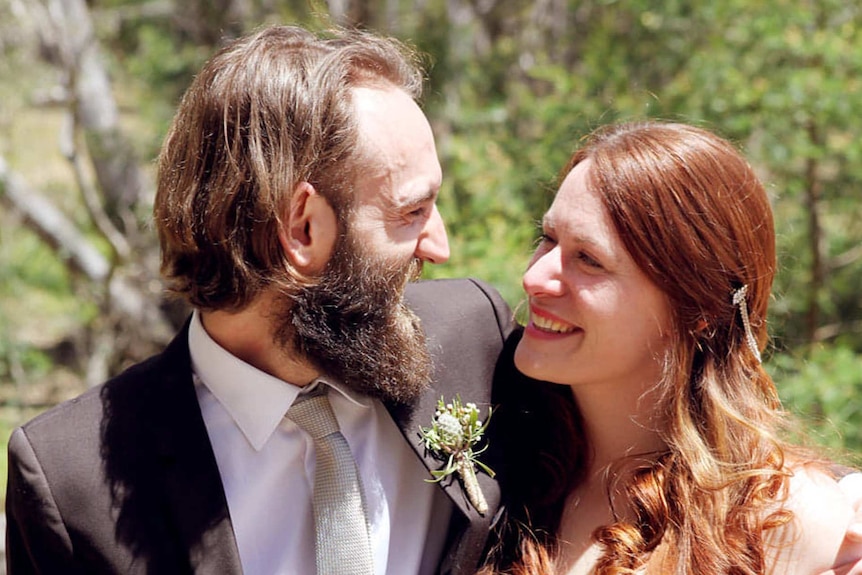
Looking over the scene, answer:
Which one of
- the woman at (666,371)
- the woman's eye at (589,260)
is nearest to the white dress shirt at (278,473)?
the woman at (666,371)

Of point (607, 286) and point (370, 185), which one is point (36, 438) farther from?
point (607, 286)

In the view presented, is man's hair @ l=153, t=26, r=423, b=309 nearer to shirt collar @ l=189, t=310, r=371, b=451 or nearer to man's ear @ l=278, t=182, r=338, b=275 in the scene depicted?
man's ear @ l=278, t=182, r=338, b=275

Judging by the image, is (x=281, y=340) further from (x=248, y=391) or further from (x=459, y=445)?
(x=459, y=445)

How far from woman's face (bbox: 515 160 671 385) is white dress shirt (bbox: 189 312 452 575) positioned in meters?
→ 0.53

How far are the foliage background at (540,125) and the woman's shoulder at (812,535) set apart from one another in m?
1.82

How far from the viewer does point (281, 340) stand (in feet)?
8.80

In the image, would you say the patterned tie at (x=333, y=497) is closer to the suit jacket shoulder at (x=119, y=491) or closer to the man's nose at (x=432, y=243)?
the suit jacket shoulder at (x=119, y=491)

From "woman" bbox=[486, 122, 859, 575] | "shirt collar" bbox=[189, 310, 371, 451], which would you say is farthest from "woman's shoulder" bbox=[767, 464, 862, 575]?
"shirt collar" bbox=[189, 310, 371, 451]

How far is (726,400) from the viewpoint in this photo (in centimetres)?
262

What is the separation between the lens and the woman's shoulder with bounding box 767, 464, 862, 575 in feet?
7.85

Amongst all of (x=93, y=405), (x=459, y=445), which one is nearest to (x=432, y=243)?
(x=459, y=445)

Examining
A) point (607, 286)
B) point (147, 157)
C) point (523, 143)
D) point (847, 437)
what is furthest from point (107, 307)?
point (607, 286)

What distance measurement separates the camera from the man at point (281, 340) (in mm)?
2535

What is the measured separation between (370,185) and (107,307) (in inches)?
216
